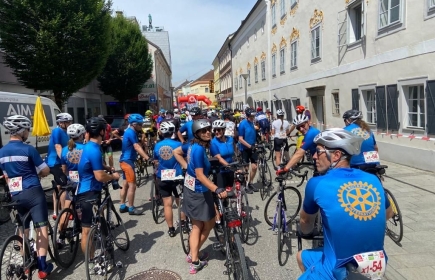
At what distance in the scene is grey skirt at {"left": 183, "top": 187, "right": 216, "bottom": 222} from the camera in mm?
3717

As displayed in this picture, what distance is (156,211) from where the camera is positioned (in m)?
5.85

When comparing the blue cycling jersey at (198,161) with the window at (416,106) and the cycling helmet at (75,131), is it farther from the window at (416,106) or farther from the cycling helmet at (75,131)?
the window at (416,106)

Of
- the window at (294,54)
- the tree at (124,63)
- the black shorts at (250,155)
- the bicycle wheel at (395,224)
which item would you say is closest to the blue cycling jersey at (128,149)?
the black shorts at (250,155)

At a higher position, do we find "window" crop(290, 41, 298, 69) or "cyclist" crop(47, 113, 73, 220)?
"window" crop(290, 41, 298, 69)

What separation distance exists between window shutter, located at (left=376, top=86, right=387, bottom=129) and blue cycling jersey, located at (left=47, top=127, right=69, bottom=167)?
9.37 meters

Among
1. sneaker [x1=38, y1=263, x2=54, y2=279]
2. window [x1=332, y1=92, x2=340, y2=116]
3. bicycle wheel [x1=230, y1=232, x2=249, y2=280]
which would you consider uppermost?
window [x1=332, y1=92, x2=340, y2=116]

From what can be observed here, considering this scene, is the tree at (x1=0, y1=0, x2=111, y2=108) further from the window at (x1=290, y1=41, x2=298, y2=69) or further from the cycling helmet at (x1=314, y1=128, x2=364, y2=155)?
the cycling helmet at (x1=314, y1=128, x2=364, y2=155)

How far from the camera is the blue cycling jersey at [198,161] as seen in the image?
3.57 metres

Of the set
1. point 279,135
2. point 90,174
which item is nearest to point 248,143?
point 279,135

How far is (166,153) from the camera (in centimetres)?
507

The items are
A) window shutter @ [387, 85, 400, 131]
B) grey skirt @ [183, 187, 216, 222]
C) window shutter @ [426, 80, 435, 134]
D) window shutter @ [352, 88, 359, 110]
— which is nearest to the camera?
grey skirt @ [183, 187, 216, 222]

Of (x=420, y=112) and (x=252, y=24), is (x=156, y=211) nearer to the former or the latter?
(x=420, y=112)

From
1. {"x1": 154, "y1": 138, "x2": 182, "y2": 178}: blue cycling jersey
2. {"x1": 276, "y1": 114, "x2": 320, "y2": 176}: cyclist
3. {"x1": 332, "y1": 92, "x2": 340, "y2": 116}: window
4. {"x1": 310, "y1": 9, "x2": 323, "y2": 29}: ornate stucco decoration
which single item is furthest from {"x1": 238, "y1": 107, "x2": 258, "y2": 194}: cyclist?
{"x1": 310, "y1": 9, "x2": 323, "y2": 29}: ornate stucco decoration

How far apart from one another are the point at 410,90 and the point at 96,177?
932 cm
